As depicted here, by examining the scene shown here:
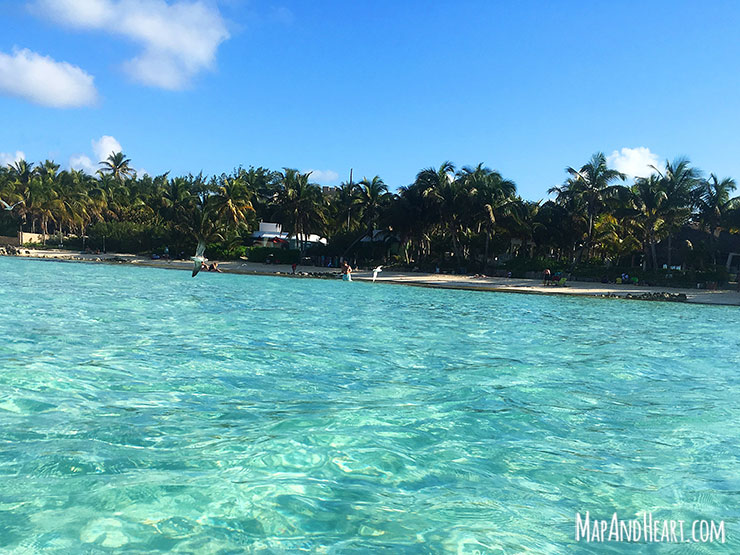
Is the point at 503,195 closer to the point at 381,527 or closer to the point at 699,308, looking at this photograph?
the point at 699,308

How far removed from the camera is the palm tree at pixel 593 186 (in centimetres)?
4275

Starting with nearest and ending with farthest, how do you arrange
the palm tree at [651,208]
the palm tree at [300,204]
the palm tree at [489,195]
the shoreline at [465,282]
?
the shoreline at [465,282]
the palm tree at [651,208]
the palm tree at [489,195]
the palm tree at [300,204]

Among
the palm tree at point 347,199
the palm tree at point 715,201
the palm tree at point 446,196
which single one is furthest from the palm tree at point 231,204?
the palm tree at point 715,201

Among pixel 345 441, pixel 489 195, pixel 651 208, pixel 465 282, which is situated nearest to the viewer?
pixel 345 441

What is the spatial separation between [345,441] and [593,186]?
41802 millimetres

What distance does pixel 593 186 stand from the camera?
4334 centimetres

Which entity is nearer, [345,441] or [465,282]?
[345,441]

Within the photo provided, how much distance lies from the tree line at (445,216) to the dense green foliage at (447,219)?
0.10 meters

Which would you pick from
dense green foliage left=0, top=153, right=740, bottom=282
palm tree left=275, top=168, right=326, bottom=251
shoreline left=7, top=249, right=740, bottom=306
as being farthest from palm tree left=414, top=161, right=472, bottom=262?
palm tree left=275, top=168, right=326, bottom=251

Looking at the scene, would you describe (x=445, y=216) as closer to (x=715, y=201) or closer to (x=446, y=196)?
(x=446, y=196)

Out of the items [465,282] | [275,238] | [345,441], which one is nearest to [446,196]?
[465,282]

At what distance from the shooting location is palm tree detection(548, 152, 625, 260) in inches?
1683

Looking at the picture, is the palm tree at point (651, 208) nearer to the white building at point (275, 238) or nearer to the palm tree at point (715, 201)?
the palm tree at point (715, 201)

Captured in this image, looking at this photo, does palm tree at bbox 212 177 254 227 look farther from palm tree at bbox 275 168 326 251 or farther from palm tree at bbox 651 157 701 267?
palm tree at bbox 651 157 701 267
